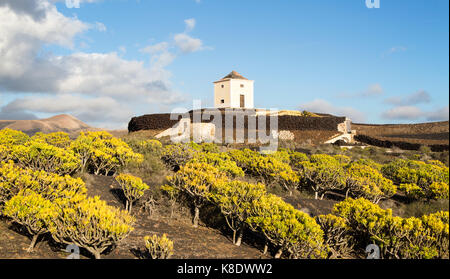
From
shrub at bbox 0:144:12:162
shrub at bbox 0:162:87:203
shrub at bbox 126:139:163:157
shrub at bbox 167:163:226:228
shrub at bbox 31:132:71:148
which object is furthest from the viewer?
shrub at bbox 126:139:163:157

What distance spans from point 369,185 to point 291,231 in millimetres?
7497

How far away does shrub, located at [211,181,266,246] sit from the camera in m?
7.99

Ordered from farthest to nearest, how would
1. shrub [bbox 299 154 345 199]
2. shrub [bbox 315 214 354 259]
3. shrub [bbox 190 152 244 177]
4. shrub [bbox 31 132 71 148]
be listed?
shrub [bbox 31 132 71 148]
shrub [bbox 299 154 345 199]
shrub [bbox 190 152 244 177]
shrub [bbox 315 214 354 259]

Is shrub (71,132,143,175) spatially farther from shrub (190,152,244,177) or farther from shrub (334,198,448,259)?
shrub (334,198,448,259)

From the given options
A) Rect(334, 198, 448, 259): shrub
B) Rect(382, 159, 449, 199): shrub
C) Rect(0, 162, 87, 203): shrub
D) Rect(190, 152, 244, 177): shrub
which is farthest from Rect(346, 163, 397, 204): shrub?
Rect(0, 162, 87, 203): shrub

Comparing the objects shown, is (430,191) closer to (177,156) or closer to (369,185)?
(369,185)

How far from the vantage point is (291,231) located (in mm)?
6871

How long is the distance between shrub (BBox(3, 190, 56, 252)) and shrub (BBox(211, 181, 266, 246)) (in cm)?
401

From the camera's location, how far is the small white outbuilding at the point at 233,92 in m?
37.2

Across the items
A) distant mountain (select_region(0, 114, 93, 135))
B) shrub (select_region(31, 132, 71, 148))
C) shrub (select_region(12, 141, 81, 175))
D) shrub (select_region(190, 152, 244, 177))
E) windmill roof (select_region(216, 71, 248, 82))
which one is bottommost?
shrub (select_region(190, 152, 244, 177))

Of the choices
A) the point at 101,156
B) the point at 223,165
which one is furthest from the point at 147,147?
the point at 223,165

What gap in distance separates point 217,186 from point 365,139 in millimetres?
28358
